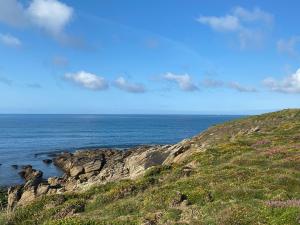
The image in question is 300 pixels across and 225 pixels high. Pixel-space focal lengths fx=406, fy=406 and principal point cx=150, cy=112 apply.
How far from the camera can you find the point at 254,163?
111 feet

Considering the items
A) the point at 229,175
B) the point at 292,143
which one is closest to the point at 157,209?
the point at 229,175

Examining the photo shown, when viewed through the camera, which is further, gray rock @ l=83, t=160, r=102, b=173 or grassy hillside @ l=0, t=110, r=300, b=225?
gray rock @ l=83, t=160, r=102, b=173

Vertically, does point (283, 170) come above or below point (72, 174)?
above

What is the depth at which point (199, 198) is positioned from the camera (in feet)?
78.0

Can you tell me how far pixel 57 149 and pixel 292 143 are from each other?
96.9m

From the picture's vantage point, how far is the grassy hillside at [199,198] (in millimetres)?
19312

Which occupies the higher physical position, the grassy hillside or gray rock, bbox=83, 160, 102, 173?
the grassy hillside

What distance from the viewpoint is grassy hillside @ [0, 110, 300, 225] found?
19312 mm

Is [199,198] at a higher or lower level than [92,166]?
higher

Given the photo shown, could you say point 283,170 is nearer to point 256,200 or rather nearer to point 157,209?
point 256,200

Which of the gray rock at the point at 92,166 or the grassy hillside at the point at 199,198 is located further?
the gray rock at the point at 92,166

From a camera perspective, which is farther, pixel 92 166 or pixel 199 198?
pixel 92 166

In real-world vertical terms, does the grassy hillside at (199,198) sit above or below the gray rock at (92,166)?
above

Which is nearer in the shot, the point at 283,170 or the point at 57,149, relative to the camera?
the point at 283,170
